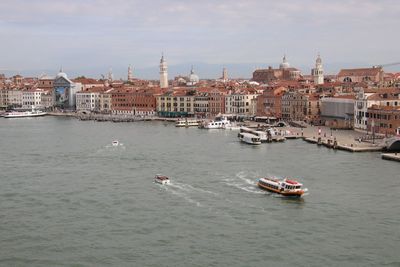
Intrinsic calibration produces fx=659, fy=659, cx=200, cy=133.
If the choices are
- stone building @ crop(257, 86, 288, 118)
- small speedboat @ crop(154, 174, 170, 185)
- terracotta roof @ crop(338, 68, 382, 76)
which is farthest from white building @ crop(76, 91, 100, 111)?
small speedboat @ crop(154, 174, 170, 185)

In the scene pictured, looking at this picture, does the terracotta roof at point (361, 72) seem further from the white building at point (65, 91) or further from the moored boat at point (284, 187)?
the moored boat at point (284, 187)

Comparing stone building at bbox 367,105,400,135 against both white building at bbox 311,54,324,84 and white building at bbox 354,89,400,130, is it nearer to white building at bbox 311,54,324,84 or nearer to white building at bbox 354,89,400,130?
white building at bbox 354,89,400,130

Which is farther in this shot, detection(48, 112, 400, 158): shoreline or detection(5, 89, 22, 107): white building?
detection(5, 89, 22, 107): white building

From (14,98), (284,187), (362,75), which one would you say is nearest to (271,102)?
(362,75)

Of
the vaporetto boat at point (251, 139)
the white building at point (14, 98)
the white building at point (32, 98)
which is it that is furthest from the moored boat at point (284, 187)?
the white building at point (14, 98)

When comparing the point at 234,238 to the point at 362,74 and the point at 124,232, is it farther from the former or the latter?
the point at 362,74

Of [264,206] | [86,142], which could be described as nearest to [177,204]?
[264,206]
